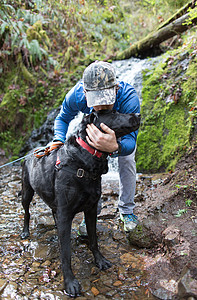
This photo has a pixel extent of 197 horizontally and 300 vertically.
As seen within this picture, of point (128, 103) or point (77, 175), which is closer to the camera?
point (77, 175)

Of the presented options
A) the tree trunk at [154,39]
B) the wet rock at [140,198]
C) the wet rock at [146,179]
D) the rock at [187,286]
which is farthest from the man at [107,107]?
the tree trunk at [154,39]

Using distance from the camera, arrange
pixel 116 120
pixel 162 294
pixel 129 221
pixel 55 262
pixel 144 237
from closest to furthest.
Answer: pixel 162 294 → pixel 116 120 → pixel 55 262 → pixel 144 237 → pixel 129 221

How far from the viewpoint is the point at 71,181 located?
2.15m

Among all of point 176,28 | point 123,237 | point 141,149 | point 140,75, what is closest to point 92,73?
point 123,237

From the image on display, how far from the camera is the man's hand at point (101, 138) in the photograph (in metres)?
1.97

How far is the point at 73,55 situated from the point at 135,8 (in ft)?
22.4

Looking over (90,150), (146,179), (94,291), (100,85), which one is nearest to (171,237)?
(94,291)

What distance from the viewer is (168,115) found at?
562 centimetres

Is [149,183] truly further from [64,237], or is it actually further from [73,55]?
[73,55]

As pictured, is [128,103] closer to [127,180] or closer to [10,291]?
[127,180]

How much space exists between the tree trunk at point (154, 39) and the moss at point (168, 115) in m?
1.48

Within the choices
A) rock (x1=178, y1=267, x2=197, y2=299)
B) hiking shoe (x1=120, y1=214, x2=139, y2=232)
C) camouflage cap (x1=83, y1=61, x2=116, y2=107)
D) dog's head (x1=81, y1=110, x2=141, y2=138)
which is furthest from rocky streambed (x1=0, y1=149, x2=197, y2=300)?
camouflage cap (x1=83, y1=61, x2=116, y2=107)

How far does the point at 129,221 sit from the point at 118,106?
1611mm

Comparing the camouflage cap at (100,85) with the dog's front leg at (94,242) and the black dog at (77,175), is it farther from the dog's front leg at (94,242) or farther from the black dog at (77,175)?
the dog's front leg at (94,242)
